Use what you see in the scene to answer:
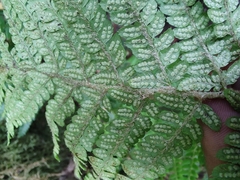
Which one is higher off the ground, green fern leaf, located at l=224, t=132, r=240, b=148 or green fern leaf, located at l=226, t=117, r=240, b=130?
green fern leaf, located at l=226, t=117, r=240, b=130

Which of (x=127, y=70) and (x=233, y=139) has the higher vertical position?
(x=127, y=70)

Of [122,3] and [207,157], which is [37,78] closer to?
[122,3]

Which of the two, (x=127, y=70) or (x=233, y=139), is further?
(x=127, y=70)

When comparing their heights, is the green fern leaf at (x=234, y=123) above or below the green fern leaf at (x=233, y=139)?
above

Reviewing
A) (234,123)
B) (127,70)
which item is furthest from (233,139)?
(127,70)

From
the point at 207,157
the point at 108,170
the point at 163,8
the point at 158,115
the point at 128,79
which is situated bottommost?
the point at 108,170

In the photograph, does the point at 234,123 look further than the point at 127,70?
No

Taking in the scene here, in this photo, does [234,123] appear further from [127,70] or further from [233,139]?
[127,70]

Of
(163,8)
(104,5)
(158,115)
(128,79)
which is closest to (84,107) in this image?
(128,79)
